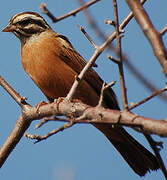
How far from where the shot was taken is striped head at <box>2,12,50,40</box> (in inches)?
286

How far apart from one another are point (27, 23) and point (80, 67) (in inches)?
54.2

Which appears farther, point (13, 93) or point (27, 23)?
point (27, 23)

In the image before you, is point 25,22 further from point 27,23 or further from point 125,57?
point 125,57

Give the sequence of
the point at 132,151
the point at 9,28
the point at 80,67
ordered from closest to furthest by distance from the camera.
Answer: the point at 132,151, the point at 80,67, the point at 9,28

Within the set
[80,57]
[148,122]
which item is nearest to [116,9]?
[148,122]

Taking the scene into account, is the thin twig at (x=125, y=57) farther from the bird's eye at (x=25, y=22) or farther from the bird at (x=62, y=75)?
the bird's eye at (x=25, y=22)

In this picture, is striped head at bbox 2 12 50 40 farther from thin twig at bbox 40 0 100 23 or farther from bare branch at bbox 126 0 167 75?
bare branch at bbox 126 0 167 75

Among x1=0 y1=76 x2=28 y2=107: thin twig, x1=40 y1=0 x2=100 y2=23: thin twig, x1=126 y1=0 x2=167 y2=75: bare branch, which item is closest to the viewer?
x1=126 y1=0 x2=167 y2=75: bare branch

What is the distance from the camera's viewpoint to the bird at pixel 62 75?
20.7ft

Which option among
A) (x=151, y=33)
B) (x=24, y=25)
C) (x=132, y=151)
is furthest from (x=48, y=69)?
(x=151, y=33)

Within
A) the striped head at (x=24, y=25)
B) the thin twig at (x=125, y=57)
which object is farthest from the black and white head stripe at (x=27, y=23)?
the thin twig at (x=125, y=57)

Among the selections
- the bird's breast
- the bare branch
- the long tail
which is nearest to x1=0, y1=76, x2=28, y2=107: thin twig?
the long tail

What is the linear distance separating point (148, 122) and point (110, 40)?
2.90ft

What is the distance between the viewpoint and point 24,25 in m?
7.33
